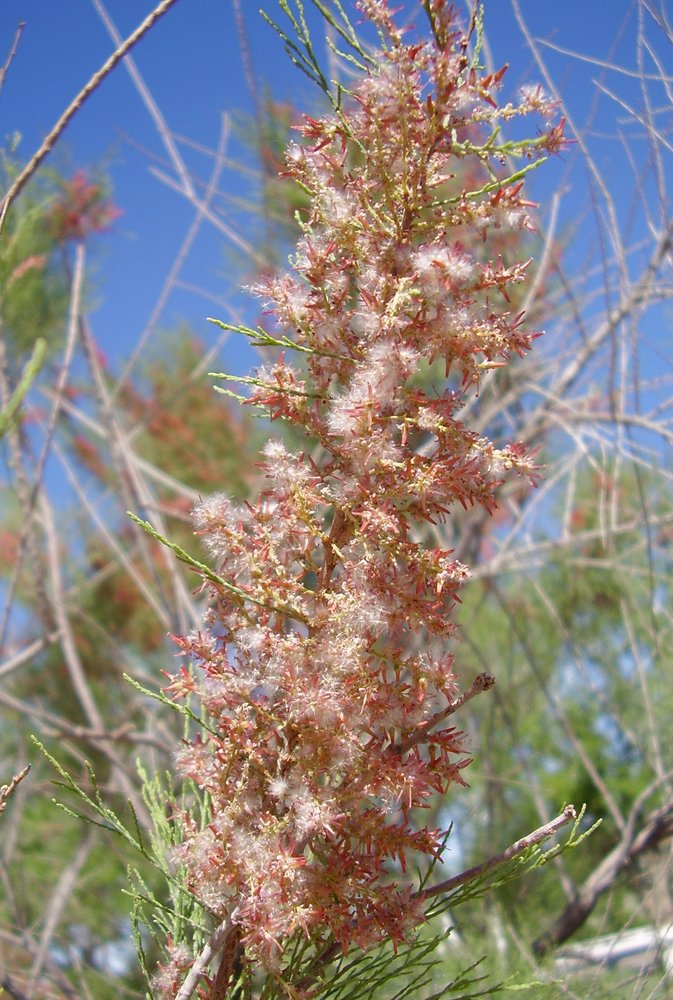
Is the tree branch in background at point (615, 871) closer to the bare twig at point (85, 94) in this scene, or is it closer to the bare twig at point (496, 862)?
the bare twig at point (496, 862)

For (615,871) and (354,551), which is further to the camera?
(615,871)

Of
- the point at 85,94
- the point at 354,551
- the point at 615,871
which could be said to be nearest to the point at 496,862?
the point at 354,551

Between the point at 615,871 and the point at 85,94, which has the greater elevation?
the point at 85,94

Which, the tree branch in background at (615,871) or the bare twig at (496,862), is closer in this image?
the bare twig at (496,862)

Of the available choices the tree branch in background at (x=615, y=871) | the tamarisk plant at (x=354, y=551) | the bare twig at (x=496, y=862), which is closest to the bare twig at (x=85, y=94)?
the tamarisk plant at (x=354, y=551)

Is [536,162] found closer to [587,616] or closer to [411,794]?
[411,794]

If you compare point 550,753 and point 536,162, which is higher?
point 536,162

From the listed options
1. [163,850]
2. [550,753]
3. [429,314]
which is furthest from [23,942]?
[550,753]

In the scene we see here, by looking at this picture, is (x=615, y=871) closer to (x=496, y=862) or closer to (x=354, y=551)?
(x=496, y=862)
